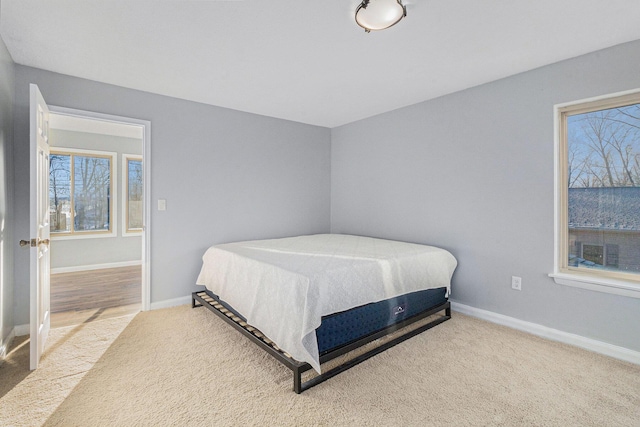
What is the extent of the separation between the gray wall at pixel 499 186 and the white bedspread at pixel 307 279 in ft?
1.34

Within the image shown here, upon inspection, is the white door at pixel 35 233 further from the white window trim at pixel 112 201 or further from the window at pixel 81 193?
the window at pixel 81 193

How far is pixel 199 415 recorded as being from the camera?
1646 millimetres

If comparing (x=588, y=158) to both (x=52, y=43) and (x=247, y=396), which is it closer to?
(x=247, y=396)

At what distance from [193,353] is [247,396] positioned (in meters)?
0.73

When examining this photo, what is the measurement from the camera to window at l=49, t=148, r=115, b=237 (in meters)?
5.11

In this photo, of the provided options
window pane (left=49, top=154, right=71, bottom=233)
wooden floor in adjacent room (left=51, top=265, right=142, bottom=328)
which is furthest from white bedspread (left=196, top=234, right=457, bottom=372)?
window pane (left=49, top=154, right=71, bottom=233)

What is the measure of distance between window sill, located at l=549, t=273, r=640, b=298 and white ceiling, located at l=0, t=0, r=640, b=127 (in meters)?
1.74

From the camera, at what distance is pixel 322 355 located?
2.00 metres

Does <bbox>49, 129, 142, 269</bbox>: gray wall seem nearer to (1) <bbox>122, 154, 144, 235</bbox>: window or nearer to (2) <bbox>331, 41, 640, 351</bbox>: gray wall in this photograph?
(1) <bbox>122, 154, 144, 235</bbox>: window

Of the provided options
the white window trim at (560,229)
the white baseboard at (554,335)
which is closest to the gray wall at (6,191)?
the white baseboard at (554,335)

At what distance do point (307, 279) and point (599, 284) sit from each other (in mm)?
2216

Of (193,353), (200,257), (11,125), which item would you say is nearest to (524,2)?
(193,353)

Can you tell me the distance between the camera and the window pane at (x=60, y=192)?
5070mm

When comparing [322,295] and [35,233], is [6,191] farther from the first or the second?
[322,295]
